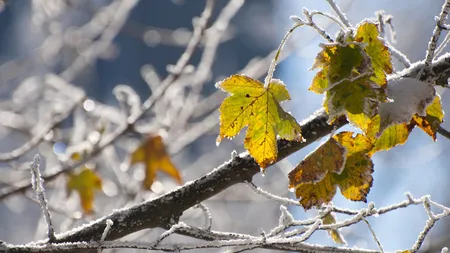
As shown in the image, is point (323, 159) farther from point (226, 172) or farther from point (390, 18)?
point (390, 18)

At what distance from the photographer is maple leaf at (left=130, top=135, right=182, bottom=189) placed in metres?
2.65

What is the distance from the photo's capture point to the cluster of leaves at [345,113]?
1031 millimetres

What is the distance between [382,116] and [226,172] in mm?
377

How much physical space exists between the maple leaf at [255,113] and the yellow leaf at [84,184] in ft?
4.98

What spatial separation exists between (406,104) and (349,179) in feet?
0.69

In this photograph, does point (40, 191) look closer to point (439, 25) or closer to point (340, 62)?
point (340, 62)

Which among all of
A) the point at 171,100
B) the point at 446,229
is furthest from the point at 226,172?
the point at 446,229

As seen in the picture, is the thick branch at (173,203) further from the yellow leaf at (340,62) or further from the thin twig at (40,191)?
the yellow leaf at (340,62)

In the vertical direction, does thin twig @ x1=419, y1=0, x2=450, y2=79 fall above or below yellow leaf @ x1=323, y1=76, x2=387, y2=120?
above

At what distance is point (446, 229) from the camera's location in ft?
22.0

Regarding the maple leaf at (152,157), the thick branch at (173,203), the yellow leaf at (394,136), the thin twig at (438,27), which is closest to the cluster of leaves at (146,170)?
the maple leaf at (152,157)

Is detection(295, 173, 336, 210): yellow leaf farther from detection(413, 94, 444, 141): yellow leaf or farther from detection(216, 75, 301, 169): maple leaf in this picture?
detection(413, 94, 444, 141): yellow leaf

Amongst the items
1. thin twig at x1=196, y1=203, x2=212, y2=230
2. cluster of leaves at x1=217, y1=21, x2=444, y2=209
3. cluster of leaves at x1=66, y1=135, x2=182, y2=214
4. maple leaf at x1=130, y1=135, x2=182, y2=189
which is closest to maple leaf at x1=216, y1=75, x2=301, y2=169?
cluster of leaves at x1=217, y1=21, x2=444, y2=209

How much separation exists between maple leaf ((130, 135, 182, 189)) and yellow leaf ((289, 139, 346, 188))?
5.09 ft
